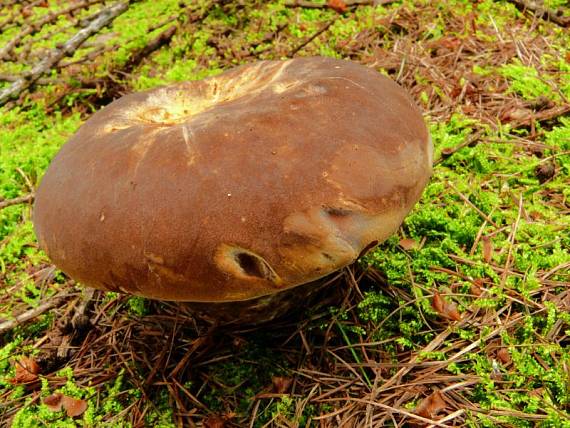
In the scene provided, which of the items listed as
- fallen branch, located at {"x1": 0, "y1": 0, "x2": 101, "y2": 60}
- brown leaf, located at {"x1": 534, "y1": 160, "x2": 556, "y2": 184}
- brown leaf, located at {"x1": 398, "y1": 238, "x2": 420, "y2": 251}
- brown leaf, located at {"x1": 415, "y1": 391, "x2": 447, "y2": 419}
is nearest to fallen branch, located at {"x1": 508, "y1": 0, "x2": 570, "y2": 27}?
brown leaf, located at {"x1": 534, "y1": 160, "x2": 556, "y2": 184}

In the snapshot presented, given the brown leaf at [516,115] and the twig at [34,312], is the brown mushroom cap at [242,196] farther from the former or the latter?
the brown leaf at [516,115]

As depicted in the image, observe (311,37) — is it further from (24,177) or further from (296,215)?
(296,215)

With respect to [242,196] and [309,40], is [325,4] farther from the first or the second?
[242,196]

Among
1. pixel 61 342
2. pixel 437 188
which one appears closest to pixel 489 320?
pixel 437 188

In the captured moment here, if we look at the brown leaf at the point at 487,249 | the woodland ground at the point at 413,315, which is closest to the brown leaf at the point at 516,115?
the woodland ground at the point at 413,315

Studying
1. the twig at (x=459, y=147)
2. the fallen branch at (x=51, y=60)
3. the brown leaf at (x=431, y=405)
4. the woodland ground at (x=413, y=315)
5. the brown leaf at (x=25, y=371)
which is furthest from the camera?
the fallen branch at (x=51, y=60)

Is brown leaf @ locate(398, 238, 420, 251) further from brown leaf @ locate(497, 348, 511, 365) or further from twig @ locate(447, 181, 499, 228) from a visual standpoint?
brown leaf @ locate(497, 348, 511, 365)
